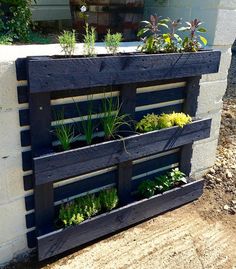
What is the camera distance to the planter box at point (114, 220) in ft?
9.45

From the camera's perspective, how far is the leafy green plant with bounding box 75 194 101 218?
3.04 metres

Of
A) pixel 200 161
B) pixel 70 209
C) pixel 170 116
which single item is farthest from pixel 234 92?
pixel 70 209

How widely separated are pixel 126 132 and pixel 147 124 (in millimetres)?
207

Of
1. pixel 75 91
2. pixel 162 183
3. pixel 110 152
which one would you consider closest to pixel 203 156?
pixel 162 183

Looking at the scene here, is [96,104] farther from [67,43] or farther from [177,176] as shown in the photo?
[177,176]

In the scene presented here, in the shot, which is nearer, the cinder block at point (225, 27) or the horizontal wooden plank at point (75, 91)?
the horizontal wooden plank at point (75, 91)

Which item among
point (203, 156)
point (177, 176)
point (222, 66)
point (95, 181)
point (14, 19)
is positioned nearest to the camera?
point (95, 181)

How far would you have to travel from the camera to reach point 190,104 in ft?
11.6

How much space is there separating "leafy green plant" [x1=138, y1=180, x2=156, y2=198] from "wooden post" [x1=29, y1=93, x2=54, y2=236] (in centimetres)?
94

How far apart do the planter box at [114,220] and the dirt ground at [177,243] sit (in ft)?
0.28

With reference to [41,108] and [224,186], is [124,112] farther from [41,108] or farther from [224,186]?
[224,186]

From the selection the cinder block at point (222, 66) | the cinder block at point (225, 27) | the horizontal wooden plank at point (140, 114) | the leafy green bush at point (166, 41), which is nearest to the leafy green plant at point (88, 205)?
the horizontal wooden plank at point (140, 114)

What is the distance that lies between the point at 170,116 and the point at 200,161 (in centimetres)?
107

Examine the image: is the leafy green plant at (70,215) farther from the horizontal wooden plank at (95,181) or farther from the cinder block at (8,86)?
the cinder block at (8,86)
